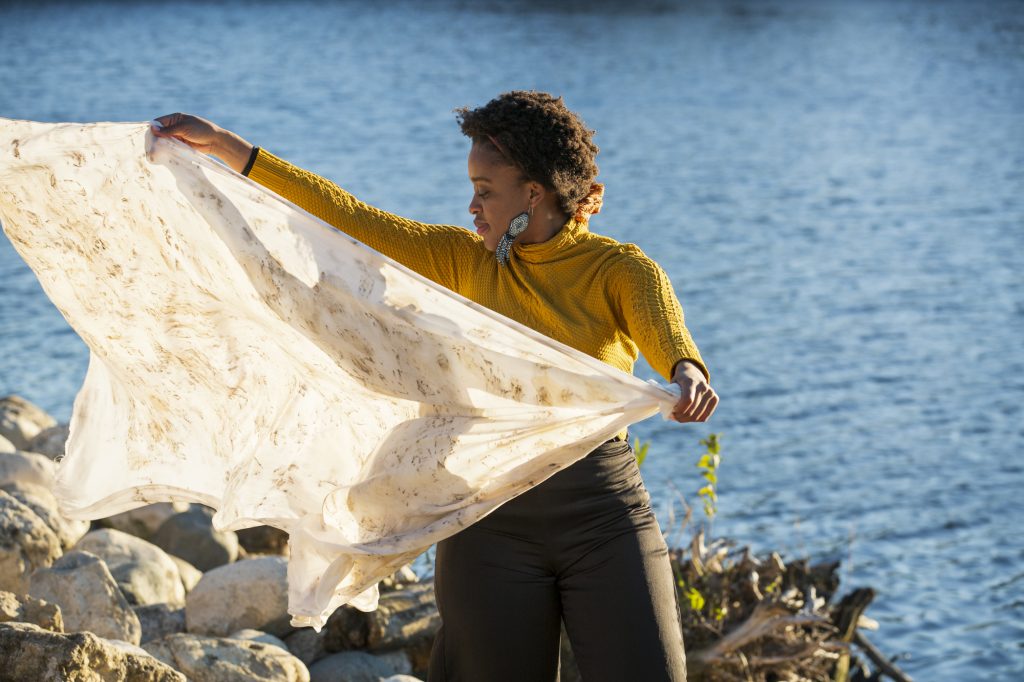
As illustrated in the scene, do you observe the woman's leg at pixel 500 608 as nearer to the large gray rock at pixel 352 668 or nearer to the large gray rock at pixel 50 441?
the large gray rock at pixel 352 668

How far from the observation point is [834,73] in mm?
31484

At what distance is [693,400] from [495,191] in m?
0.81

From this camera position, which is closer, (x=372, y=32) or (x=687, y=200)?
(x=687, y=200)

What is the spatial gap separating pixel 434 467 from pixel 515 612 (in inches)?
15.9

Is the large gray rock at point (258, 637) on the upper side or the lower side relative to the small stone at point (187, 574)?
lower

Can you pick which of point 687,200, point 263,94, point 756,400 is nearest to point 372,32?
point 263,94

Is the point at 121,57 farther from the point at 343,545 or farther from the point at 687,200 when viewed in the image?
the point at 343,545

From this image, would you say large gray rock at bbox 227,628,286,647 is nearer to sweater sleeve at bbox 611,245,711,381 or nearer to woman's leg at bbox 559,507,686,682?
woman's leg at bbox 559,507,686,682

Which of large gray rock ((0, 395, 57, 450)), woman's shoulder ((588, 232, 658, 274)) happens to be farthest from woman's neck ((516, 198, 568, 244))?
large gray rock ((0, 395, 57, 450))

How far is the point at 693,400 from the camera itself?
294cm

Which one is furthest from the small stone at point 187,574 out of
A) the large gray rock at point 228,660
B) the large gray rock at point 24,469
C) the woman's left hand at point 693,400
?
the woman's left hand at point 693,400

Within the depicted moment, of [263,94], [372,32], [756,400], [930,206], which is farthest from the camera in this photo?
[372,32]

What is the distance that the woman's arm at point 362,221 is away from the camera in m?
3.55

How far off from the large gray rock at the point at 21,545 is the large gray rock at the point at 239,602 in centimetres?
60
